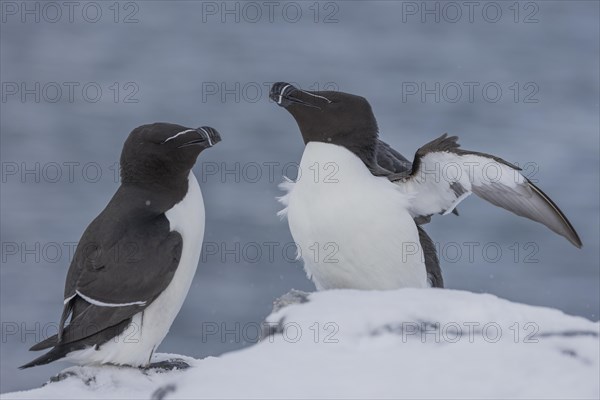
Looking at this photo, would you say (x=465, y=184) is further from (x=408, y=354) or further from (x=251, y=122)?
(x=251, y=122)

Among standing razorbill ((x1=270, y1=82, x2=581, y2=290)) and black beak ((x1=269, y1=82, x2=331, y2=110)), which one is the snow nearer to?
standing razorbill ((x1=270, y1=82, x2=581, y2=290))

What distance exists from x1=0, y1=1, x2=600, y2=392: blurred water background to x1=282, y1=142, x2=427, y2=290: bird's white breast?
8585mm

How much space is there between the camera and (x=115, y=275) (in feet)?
24.1

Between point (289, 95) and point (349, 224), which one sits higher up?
point (289, 95)

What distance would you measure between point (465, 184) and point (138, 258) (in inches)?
83.5

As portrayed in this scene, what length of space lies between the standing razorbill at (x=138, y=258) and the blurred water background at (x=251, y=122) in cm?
803

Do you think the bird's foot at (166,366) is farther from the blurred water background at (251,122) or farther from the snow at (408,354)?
the blurred water background at (251,122)

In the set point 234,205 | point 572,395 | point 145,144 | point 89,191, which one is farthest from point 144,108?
point 572,395

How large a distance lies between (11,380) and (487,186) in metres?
9.08

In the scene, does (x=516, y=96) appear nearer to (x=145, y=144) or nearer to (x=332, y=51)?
(x=332, y=51)

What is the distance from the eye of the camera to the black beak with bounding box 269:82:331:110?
7625mm

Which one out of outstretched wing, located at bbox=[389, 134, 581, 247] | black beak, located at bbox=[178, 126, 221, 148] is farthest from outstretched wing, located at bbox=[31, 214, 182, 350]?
outstretched wing, located at bbox=[389, 134, 581, 247]

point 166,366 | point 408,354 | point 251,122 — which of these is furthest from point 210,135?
point 251,122

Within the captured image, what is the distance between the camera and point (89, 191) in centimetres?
2155
